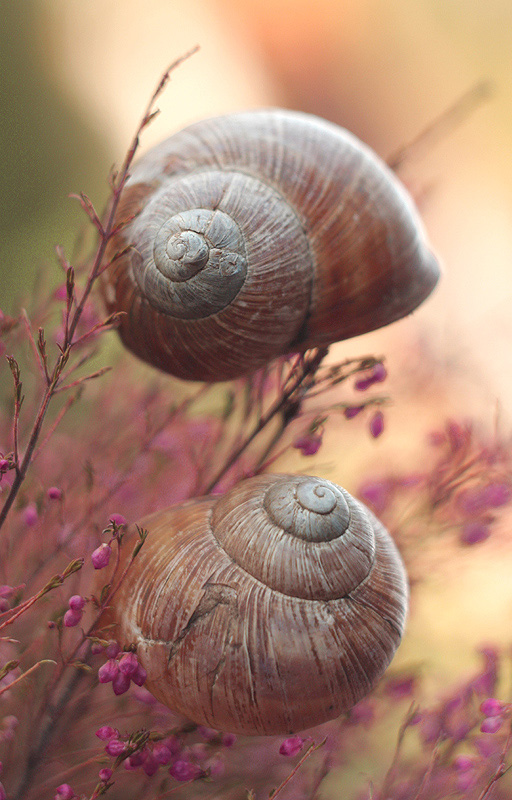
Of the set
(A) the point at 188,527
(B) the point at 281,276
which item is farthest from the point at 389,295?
(A) the point at 188,527

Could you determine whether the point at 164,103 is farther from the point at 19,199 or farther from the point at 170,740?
the point at 170,740

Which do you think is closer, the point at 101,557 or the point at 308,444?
the point at 101,557

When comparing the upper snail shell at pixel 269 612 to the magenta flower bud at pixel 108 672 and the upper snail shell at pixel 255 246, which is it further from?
the upper snail shell at pixel 255 246

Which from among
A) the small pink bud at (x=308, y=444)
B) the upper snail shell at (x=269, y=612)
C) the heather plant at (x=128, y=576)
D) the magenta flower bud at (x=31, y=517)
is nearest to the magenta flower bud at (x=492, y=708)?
the heather plant at (x=128, y=576)

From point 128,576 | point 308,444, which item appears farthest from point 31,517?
point 308,444

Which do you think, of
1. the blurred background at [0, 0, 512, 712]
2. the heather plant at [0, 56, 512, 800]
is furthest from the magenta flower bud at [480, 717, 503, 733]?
the blurred background at [0, 0, 512, 712]

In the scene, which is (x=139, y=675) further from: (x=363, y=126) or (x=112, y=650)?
(x=363, y=126)

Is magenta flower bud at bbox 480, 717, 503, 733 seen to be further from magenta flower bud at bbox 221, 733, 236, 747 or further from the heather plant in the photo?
magenta flower bud at bbox 221, 733, 236, 747
